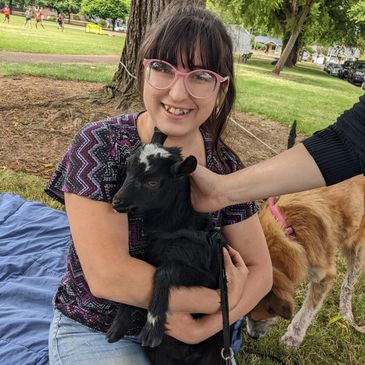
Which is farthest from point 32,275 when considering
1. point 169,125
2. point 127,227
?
point 169,125

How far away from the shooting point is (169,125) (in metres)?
2.05

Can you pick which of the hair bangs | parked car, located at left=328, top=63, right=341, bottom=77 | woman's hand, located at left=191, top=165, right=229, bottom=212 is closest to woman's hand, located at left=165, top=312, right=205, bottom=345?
woman's hand, located at left=191, top=165, right=229, bottom=212

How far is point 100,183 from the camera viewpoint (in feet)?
6.26

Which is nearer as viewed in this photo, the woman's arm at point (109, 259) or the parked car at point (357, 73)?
the woman's arm at point (109, 259)

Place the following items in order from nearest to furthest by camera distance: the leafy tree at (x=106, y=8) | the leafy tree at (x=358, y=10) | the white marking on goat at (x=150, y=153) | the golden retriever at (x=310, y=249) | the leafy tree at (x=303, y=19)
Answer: the white marking on goat at (x=150, y=153) → the golden retriever at (x=310, y=249) → the leafy tree at (x=303, y=19) → the leafy tree at (x=358, y=10) → the leafy tree at (x=106, y=8)

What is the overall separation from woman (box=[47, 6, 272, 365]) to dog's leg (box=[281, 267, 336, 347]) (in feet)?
4.31

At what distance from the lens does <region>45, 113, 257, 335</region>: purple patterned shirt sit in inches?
75.5

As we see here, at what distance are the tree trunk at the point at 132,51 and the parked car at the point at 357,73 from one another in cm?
3674

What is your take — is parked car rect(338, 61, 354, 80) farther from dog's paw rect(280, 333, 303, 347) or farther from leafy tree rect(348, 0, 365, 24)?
dog's paw rect(280, 333, 303, 347)

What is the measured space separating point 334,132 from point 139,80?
1.07m

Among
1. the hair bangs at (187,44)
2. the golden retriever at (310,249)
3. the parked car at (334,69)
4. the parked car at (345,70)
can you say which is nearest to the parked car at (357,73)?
the parked car at (345,70)

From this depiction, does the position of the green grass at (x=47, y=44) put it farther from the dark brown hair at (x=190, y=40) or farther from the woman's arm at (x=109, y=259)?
the woman's arm at (x=109, y=259)

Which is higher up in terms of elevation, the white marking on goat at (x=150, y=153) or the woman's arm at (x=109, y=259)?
the white marking on goat at (x=150, y=153)

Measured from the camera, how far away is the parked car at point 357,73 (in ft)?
130
